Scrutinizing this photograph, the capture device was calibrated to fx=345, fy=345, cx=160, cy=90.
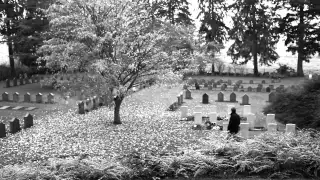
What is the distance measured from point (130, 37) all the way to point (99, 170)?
28.3ft

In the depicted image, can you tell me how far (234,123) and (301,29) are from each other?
102 feet

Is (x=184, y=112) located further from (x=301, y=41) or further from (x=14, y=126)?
(x=301, y=41)

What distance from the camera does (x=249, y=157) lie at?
8445mm

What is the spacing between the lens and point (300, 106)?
15.9 m

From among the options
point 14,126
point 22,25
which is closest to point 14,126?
point 14,126

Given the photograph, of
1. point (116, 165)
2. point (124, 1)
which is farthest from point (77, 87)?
point (116, 165)

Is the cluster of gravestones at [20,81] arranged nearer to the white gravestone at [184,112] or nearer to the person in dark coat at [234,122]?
the white gravestone at [184,112]

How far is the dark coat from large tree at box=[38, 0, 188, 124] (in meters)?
4.20

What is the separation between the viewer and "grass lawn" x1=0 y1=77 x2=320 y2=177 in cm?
824

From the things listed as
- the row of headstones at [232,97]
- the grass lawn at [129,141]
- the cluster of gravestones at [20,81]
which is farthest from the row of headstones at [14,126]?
the cluster of gravestones at [20,81]

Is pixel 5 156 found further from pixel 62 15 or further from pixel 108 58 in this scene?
pixel 62 15

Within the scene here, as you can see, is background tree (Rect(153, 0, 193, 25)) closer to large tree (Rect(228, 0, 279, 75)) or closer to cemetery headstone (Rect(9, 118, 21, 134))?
large tree (Rect(228, 0, 279, 75))

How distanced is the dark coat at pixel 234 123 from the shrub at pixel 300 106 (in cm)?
366

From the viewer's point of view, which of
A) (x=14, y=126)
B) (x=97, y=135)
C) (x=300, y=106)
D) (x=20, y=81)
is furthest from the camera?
(x=20, y=81)
